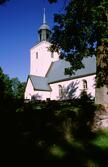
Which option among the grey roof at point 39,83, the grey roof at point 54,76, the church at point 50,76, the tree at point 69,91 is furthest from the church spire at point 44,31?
the tree at point 69,91

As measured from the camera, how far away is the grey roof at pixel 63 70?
46763 mm

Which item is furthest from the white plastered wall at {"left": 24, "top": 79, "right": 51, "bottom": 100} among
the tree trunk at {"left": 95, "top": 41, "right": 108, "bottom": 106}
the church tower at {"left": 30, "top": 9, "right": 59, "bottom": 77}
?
the tree trunk at {"left": 95, "top": 41, "right": 108, "bottom": 106}

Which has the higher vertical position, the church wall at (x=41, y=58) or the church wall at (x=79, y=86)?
the church wall at (x=41, y=58)

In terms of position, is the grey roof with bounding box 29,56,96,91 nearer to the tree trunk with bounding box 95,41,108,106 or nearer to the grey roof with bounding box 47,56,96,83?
the grey roof with bounding box 47,56,96,83

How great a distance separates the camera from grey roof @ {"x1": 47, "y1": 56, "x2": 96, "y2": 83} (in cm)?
4676

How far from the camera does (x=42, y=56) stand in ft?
189

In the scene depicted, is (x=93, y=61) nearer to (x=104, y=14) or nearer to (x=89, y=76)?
(x=89, y=76)

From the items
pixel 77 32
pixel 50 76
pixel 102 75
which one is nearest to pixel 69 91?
pixel 50 76

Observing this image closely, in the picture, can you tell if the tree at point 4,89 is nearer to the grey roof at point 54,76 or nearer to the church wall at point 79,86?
the grey roof at point 54,76

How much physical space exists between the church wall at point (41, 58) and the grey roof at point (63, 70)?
1.50m

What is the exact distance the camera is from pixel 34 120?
367 inches

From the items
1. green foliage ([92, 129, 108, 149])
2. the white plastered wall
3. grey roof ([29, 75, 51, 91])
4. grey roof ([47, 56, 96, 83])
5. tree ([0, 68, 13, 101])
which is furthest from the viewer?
grey roof ([29, 75, 51, 91])

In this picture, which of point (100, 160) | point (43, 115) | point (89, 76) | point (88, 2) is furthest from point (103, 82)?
point (89, 76)

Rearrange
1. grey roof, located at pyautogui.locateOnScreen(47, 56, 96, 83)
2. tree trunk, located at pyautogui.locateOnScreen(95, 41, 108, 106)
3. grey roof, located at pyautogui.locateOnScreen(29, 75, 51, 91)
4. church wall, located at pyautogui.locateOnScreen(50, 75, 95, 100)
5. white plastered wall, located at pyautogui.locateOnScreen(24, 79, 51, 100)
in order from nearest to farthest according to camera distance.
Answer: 1. tree trunk, located at pyautogui.locateOnScreen(95, 41, 108, 106)
2. church wall, located at pyautogui.locateOnScreen(50, 75, 95, 100)
3. grey roof, located at pyautogui.locateOnScreen(47, 56, 96, 83)
4. white plastered wall, located at pyautogui.locateOnScreen(24, 79, 51, 100)
5. grey roof, located at pyautogui.locateOnScreen(29, 75, 51, 91)
